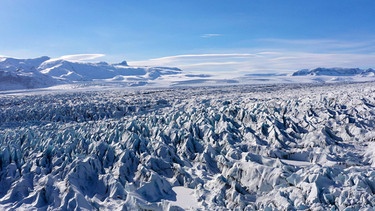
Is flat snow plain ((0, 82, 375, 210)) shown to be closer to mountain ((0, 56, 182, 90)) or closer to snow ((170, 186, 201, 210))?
snow ((170, 186, 201, 210))

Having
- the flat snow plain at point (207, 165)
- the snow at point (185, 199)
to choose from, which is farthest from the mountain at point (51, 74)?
the snow at point (185, 199)

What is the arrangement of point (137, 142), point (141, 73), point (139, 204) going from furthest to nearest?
point (141, 73), point (137, 142), point (139, 204)

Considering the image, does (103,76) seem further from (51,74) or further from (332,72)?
(332,72)

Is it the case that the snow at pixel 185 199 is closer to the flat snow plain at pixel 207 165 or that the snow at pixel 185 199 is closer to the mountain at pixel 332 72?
the flat snow plain at pixel 207 165

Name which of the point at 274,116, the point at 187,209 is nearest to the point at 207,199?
the point at 187,209

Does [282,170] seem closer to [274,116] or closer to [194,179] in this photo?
[194,179]
